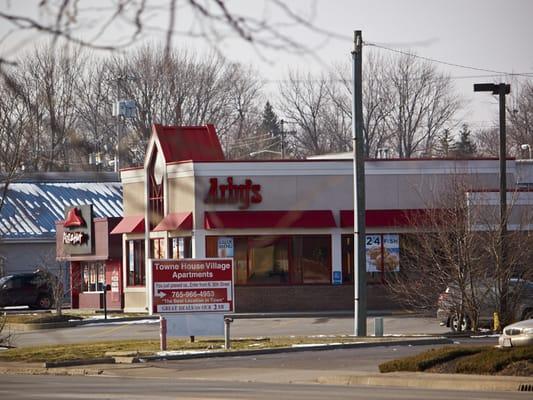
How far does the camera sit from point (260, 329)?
36.7 meters

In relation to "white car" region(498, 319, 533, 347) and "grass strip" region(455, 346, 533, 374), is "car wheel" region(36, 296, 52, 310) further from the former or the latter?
"grass strip" region(455, 346, 533, 374)

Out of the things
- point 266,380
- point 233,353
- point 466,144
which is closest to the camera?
point 266,380

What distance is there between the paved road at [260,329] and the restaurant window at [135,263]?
7518 millimetres

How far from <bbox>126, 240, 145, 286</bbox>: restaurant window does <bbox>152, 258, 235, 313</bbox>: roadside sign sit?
2033 centimetres

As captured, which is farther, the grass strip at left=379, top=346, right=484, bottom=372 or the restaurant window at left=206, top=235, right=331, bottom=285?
the restaurant window at left=206, top=235, right=331, bottom=285

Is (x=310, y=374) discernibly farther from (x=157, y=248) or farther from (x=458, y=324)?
(x=157, y=248)

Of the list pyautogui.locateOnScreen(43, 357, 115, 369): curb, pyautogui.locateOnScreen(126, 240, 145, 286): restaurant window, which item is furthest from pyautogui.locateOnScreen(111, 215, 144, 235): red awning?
pyautogui.locateOnScreen(43, 357, 115, 369): curb

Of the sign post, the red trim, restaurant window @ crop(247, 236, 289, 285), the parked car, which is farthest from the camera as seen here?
the red trim

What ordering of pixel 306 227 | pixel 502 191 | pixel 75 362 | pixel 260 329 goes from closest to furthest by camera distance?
pixel 75 362 < pixel 502 191 < pixel 260 329 < pixel 306 227

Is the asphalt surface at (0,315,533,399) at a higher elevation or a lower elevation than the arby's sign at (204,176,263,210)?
lower

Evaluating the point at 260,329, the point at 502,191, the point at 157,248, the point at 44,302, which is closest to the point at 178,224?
the point at 157,248

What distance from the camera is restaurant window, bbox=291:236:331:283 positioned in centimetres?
4547

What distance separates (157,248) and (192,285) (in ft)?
64.0

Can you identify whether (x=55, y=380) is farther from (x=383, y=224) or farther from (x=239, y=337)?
(x=383, y=224)
